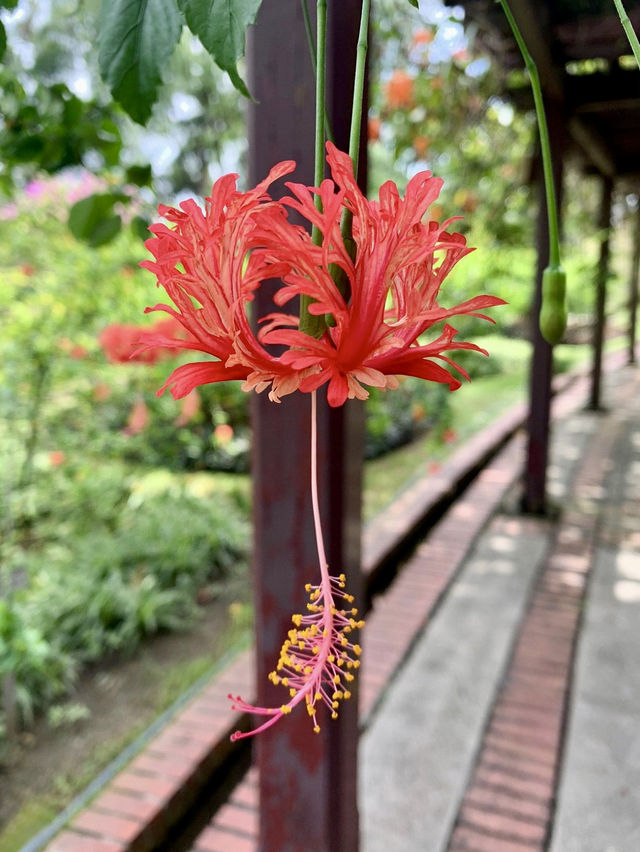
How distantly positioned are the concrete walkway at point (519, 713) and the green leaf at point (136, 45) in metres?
1.77

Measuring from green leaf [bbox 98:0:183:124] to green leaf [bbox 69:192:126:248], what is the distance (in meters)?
0.66

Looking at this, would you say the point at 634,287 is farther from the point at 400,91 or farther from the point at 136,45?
the point at 136,45

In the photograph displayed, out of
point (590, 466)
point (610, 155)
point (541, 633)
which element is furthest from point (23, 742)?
point (610, 155)

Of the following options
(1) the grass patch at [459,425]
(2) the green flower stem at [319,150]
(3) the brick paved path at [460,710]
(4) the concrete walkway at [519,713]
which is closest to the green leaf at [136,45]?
(2) the green flower stem at [319,150]

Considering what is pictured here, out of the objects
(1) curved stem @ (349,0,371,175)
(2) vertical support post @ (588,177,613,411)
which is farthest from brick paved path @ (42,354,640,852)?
(2) vertical support post @ (588,177,613,411)

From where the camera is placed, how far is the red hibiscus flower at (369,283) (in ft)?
1.30

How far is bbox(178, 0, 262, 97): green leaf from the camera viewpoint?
54cm

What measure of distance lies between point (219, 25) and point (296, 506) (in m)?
0.72

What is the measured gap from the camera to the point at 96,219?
1.32 m

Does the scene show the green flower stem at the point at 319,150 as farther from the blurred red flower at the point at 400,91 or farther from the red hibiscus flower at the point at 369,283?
the blurred red flower at the point at 400,91

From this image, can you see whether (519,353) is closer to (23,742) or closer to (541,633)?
(541,633)

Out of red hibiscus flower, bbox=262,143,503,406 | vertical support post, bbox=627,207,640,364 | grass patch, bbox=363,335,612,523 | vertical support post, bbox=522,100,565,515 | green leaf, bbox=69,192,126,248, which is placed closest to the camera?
red hibiscus flower, bbox=262,143,503,406

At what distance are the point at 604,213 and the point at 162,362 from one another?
3666 mm

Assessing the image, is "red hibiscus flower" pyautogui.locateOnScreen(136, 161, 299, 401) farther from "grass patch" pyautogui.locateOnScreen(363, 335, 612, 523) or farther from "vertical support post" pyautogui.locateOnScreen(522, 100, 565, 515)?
"vertical support post" pyautogui.locateOnScreen(522, 100, 565, 515)
